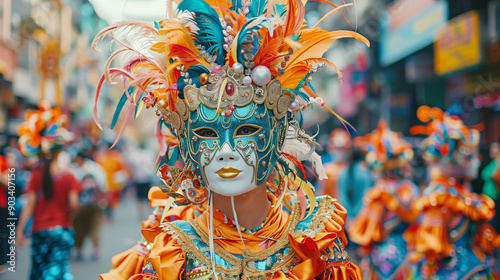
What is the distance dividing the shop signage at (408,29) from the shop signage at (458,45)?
23 cm

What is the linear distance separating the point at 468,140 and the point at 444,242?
1.16 meters

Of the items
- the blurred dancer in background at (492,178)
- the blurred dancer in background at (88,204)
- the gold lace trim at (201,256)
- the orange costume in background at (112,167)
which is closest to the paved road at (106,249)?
the blurred dancer in background at (88,204)

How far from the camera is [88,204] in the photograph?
25.3 ft

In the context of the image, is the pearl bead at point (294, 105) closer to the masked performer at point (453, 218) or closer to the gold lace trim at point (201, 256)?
the gold lace trim at point (201, 256)

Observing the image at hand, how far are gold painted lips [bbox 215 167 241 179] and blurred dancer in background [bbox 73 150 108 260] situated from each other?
5.52 metres

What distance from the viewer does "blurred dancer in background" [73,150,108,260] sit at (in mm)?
7445

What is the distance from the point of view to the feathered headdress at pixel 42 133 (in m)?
5.50

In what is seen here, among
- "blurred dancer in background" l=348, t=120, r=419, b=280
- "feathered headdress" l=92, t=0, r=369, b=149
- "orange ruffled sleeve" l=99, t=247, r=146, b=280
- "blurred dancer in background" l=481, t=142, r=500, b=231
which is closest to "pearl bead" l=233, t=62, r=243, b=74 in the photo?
"feathered headdress" l=92, t=0, r=369, b=149

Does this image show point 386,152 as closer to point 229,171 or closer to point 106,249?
point 106,249

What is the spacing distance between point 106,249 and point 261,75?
7101mm

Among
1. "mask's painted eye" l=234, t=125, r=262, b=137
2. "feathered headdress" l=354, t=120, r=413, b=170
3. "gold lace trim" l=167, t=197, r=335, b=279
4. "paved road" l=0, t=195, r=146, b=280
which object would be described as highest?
"mask's painted eye" l=234, t=125, r=262, b=137

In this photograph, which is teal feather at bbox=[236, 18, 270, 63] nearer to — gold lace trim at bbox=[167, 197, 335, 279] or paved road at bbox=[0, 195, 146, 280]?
gold lace trim at bbox=[167, 197, 335, 279]

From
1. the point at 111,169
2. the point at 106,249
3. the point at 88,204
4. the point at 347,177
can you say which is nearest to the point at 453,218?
the point at 347,177

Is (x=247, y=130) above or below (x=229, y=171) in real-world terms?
above
